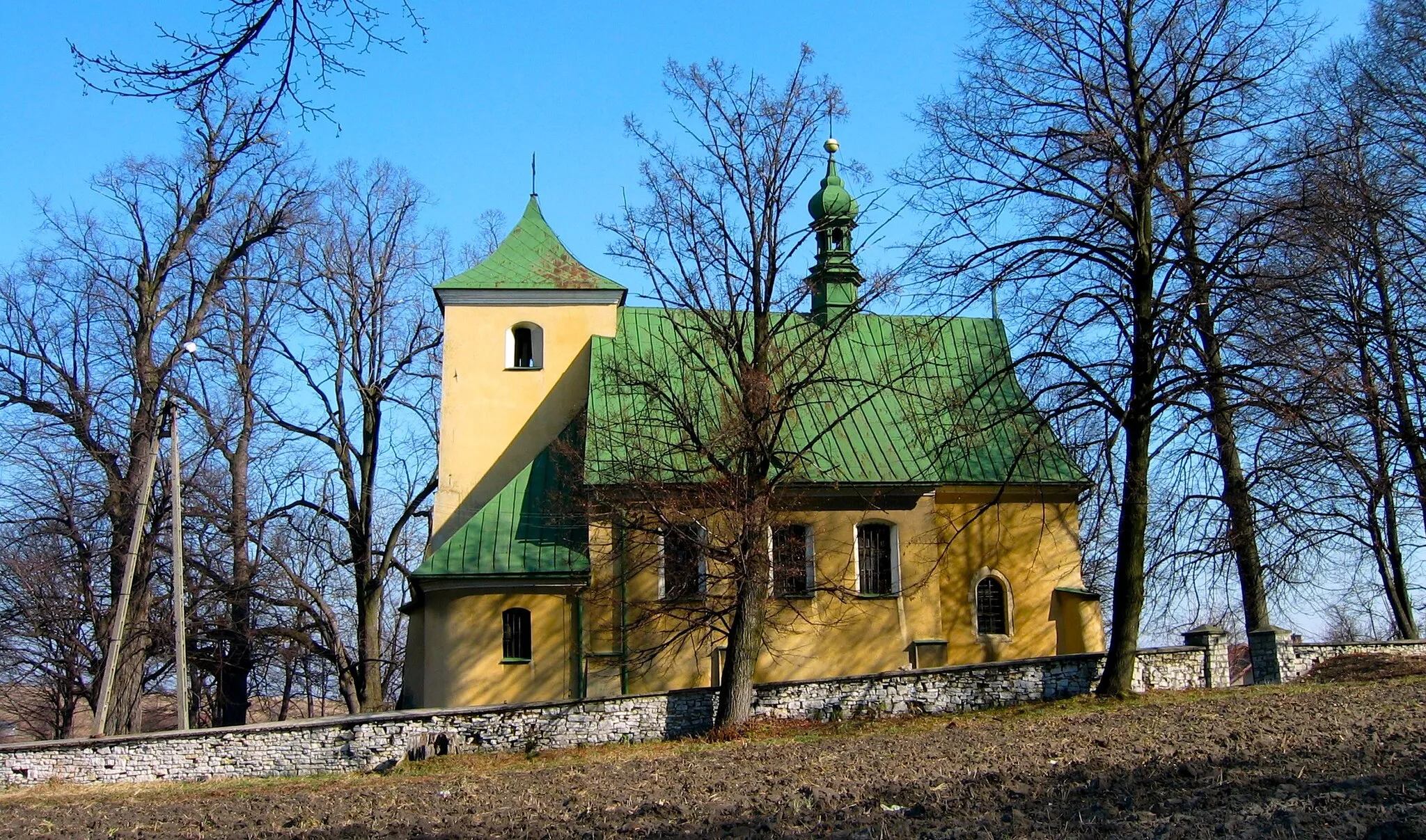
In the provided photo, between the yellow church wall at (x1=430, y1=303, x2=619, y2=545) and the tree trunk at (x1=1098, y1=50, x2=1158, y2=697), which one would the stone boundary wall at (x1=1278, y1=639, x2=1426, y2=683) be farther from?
the yellow church wall at (x1=430, y1=303, x2=619, y2=545)

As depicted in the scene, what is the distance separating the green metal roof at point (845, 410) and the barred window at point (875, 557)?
3.08ft

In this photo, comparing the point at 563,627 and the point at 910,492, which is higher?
the point at 910,492

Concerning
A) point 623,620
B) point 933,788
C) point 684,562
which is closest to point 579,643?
point 623,620

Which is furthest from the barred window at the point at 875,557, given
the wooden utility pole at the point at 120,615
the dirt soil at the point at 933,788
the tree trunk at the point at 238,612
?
the tree trunk at the point at 238,612

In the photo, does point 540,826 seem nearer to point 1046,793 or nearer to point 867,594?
point 1046,793

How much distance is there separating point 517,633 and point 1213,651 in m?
10.8

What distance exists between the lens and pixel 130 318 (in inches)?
985

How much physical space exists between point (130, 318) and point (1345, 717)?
21.5 metres

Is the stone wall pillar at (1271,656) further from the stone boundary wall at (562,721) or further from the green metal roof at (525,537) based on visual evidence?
the green metal roof at (525,537)

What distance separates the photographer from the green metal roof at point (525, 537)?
70.8 ft

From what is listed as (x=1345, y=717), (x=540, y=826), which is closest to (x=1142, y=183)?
(x=1345, y=717)

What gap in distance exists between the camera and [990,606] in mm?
23875

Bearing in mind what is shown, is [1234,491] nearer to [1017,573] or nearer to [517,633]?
[1017,573]

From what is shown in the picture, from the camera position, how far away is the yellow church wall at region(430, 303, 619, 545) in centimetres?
A: 2533
